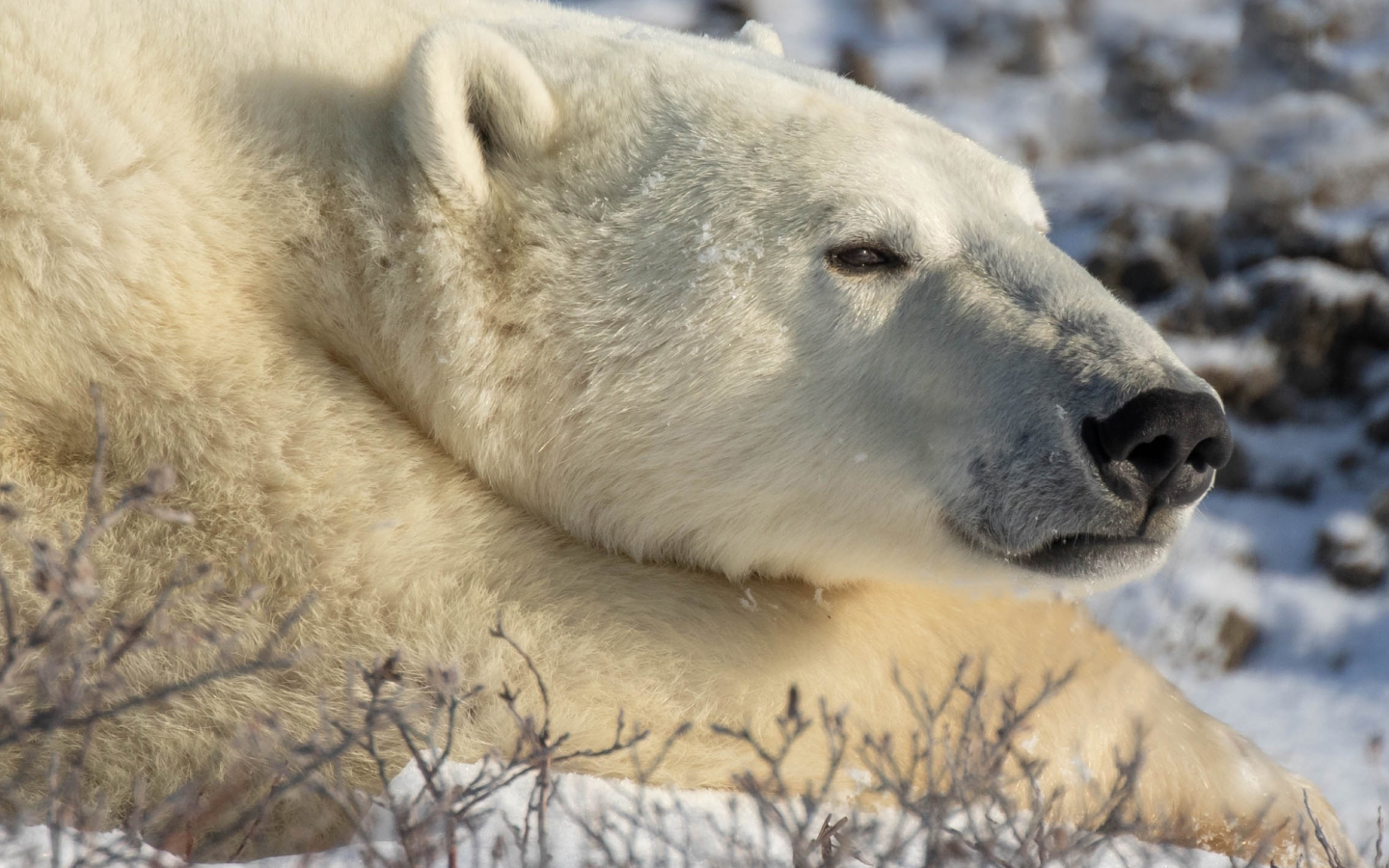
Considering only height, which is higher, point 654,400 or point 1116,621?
point 1116,621

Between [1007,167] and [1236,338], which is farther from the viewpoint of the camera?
[1236,338]

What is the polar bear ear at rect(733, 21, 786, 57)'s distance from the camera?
3717 mm

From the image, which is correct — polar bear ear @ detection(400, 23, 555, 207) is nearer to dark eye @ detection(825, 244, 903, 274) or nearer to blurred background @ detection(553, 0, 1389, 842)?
dark eye @ detection(825, 244, 903, 274)

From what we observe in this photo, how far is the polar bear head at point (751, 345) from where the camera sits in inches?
101

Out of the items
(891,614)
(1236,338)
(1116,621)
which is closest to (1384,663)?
(1116,621)

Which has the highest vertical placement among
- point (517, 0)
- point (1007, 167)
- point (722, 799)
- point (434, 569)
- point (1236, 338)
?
point (1236, 338)

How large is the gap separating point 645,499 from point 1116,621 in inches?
158

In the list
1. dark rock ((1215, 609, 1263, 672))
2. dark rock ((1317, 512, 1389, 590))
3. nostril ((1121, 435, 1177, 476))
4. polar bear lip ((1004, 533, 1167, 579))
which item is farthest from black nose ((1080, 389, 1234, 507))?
dark rock ((1317, 512, 1389, 590))

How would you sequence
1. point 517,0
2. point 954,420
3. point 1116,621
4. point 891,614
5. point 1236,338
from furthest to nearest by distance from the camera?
point 1236,338 < point 1116,621 < point 517,0 < point 891,614 < point 954,420

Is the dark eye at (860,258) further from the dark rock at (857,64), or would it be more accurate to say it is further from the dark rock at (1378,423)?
the dark rock at (857,64)

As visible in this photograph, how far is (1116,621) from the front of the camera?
613 cm

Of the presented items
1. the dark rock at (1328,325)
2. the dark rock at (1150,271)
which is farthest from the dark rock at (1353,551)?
the dark rock at (1150,271)

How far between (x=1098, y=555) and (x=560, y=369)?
108 cm

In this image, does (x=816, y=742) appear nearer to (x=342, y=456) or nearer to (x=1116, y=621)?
(x=342, y=456)
